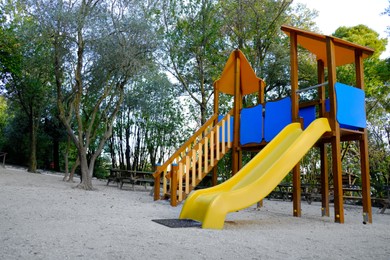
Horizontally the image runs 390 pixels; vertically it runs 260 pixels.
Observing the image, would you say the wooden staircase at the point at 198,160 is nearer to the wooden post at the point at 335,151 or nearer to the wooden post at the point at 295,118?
the wooden post at the point at 295,118

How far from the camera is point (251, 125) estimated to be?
866 centimetres

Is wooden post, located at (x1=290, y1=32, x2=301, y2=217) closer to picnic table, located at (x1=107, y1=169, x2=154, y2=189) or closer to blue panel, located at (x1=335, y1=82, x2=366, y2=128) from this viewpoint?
blue panel, located at (x1=335, y1=82, x2=366, y2=128)

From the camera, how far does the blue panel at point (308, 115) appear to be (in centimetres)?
726

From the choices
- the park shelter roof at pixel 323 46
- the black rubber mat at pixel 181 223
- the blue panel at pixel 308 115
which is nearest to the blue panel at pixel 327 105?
the blue panel at pixel 308 115

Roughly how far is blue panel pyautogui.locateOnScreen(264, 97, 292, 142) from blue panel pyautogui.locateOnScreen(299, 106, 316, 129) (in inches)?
12.0

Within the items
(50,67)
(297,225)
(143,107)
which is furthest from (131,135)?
(297,225)

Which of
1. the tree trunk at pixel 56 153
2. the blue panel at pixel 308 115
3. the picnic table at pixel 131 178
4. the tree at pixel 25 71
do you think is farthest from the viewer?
the tree trunk at pixel 56 153

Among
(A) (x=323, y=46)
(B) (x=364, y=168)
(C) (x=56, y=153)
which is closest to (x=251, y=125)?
(A) (x=323, y=46)

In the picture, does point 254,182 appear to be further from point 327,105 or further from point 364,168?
point 327,105

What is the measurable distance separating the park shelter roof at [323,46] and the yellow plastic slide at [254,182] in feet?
6.16

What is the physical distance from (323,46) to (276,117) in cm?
210

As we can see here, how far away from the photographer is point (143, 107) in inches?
756

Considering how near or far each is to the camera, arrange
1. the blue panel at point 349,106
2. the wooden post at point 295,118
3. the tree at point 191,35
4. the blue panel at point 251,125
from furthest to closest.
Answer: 1. the tree at point 191,35
2. the blue panel at point 251,125
3. the wooden post at point 295,118
4. the blue panel at point 349,106

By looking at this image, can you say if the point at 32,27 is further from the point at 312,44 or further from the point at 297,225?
the point at 297,225
